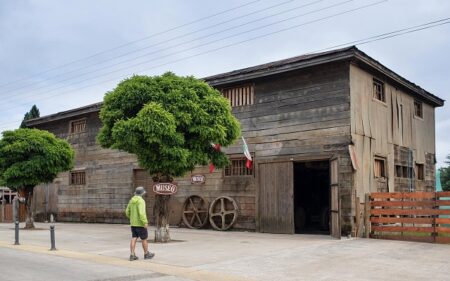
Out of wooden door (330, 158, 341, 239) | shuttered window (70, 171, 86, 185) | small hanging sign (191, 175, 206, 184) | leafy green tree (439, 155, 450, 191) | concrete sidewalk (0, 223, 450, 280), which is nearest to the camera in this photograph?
concrete sidewalk (0, 223, 450, 280)

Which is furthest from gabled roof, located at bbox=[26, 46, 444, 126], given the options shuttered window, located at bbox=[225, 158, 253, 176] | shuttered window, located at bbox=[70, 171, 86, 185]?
shuttered window, located at bbox=[70, 171, 86, 185]

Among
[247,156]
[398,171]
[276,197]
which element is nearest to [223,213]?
[276,197]

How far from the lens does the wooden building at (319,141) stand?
53.3 ft

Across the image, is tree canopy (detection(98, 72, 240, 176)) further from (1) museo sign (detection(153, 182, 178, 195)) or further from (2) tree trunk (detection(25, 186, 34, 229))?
(2) tree trunk (detection(25, 186, 34, 229))

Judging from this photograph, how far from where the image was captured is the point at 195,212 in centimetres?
2019

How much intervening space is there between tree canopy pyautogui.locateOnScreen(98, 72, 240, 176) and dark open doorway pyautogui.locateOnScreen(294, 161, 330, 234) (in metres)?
7.08

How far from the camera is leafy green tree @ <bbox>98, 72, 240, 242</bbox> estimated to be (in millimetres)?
13828

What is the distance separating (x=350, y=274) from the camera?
373 inches

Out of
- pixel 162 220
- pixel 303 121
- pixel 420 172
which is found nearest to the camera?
pixel 162 220

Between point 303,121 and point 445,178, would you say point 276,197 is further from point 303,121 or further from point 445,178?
point 445,178

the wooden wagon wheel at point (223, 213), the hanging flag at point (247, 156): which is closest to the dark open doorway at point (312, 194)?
the hanging flag at point (247, 156)

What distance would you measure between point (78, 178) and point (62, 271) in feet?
58.8

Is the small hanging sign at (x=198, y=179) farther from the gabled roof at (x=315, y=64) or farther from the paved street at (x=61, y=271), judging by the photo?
the paved street at (x=61, y=271)

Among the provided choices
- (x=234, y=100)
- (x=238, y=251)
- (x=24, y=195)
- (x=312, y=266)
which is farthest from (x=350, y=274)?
(x=24, y=195)
